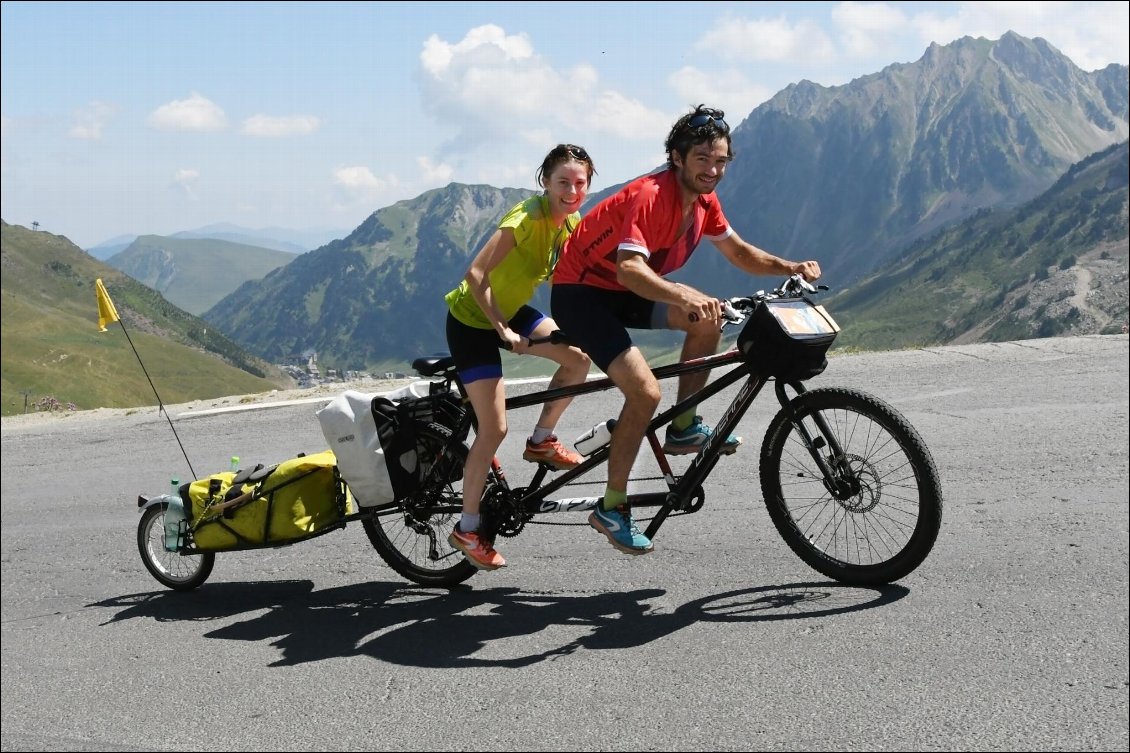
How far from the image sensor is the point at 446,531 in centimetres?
590

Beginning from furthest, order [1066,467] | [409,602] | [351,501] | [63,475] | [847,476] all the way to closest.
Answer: [63,475] < [1066,467] < [351,501] < [409,602] < [847,476]

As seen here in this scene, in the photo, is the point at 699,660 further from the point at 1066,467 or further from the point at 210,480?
the point at 1066,467

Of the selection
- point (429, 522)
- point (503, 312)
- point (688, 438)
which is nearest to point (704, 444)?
point (688, 438)

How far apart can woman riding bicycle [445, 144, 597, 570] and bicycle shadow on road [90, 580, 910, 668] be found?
1.27 ft

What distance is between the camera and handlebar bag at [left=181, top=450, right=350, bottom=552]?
19.0 feet

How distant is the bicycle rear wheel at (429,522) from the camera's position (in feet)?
19.0

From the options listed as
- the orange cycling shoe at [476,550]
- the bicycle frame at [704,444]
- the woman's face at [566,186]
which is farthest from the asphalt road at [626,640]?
the woman's face at [566,186]

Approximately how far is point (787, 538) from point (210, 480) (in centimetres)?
347

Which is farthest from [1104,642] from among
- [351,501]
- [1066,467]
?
[351,501]

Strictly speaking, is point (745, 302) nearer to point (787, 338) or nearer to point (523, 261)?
point (787, 338)

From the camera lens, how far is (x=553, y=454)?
586 centimetres

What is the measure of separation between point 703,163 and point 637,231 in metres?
0.50

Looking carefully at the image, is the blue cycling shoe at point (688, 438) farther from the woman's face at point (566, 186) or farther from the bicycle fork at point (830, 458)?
the woman's face at point (566, 186)

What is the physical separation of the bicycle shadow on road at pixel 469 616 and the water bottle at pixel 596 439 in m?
0.81
